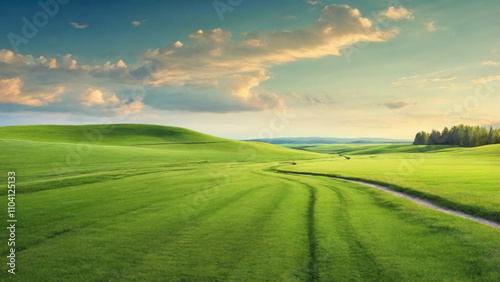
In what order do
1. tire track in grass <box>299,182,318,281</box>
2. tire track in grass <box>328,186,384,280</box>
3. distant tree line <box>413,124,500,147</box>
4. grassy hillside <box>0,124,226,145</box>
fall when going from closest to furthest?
tire track in grass <box>328,186,384,280</box> → tire track in grass <box>299,182,318,281</box> → grassy hillside <box>0,124,226,145</box> → distant tree line <box>413,124,500,147</box>

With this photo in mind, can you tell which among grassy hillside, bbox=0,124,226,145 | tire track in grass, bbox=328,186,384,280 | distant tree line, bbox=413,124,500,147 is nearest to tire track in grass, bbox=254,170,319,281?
tire track in grass, bbox=328,186,384,280

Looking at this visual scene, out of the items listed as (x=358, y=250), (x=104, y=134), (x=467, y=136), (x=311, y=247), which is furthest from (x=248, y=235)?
(x=467, y=136)

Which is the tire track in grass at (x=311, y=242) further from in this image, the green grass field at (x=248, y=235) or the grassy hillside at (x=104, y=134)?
the grassy hillside at (x=104, y=134)

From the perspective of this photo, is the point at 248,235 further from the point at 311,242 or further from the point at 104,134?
the point at 104,134

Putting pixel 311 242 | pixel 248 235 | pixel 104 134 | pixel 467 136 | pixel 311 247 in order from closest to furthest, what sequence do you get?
pixel 311 247, pixel 311 242, pixel 248 235, pixel 104 134, pixel 467 136

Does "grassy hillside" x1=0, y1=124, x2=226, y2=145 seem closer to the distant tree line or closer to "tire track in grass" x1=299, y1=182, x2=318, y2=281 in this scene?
"tire track in grass" x1=299, y1=182, x2=318, y2=281

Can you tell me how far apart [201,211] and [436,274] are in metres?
14.3

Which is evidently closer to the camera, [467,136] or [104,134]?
[104,134]

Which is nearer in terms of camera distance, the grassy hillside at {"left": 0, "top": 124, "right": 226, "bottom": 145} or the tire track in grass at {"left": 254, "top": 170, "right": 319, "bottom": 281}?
the tire track in grass at {"left": 254, "top": 170, "right": 319, "bottom": 281}

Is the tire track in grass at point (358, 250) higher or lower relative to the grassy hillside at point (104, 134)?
lower

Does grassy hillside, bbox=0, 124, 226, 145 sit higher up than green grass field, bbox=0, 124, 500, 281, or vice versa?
grassy hillside, bbox=0, 124, 226, 145

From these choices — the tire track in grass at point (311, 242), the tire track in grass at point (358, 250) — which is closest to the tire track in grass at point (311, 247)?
the tire track in grass at point (311, 242)

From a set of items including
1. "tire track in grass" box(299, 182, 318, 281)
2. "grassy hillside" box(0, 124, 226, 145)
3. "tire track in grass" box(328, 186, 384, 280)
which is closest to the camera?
"tire track in grass" box(328, 186, 384, 280)

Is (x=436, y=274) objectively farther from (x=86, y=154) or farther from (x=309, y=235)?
(x=86, y=154)
